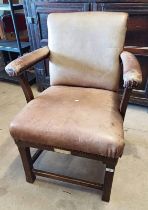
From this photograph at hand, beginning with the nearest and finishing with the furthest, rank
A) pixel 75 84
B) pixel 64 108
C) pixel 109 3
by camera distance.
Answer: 1. pixel 64 108
2. pixel 75 84
3. pixel 109 3

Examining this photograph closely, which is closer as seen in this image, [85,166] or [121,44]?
[121,44]

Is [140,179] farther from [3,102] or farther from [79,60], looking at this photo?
[3,102]

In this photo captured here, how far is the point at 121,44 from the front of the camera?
1.14 meters

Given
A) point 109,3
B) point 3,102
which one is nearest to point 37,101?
point 109,3

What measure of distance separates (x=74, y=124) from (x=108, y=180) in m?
0.33

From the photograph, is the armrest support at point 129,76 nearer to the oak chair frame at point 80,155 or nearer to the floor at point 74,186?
the oak chair frame at point 80,155

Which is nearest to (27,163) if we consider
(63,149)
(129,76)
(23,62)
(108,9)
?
(63,149)

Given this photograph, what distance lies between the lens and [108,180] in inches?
38.4

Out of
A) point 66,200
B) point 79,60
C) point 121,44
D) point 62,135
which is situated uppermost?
point 121,44

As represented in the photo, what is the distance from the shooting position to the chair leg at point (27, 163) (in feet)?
3.49

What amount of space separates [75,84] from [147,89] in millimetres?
740

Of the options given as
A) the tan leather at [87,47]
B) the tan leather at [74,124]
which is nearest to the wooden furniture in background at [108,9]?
the tan leather at [87,47]

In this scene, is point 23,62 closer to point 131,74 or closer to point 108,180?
point 131,74

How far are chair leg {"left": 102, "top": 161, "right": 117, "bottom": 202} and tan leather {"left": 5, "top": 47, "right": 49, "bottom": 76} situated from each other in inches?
25.1
